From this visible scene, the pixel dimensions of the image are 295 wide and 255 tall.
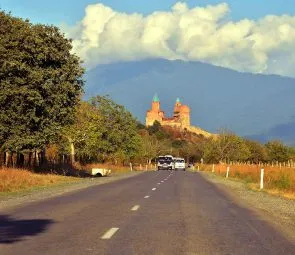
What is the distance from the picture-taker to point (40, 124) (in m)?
39.1

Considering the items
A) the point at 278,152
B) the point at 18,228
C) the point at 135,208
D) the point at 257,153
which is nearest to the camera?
the point at 18,228

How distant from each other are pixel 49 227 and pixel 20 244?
99.9 inches

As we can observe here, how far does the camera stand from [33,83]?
37.8m

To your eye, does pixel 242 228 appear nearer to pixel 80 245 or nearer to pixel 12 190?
pixel 80 245

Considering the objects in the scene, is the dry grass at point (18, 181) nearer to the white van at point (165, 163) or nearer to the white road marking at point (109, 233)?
the white road marking at point (109, 233)

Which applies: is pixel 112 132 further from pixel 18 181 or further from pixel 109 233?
pixel 109 233

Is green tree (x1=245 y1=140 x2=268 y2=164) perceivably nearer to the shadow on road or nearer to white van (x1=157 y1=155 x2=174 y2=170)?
white van (x1=157 y1=155 x2=174 y2=170)

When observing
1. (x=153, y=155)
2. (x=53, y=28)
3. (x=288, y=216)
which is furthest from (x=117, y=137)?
(x=288, y=216)

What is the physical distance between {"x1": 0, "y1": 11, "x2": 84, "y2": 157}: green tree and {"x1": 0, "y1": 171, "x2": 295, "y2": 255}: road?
65.4 ft

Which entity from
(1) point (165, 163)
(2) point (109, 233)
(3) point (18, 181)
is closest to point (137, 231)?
(2) point (109, 233)

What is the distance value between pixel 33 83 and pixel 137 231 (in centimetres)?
2718

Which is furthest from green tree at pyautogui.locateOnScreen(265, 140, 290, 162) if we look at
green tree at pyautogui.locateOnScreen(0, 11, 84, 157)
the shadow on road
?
the shadow on road

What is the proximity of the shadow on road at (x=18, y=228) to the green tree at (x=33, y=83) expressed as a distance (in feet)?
76.4

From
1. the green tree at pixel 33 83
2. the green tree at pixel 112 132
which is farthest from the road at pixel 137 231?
the green tree at pixel 112 132
